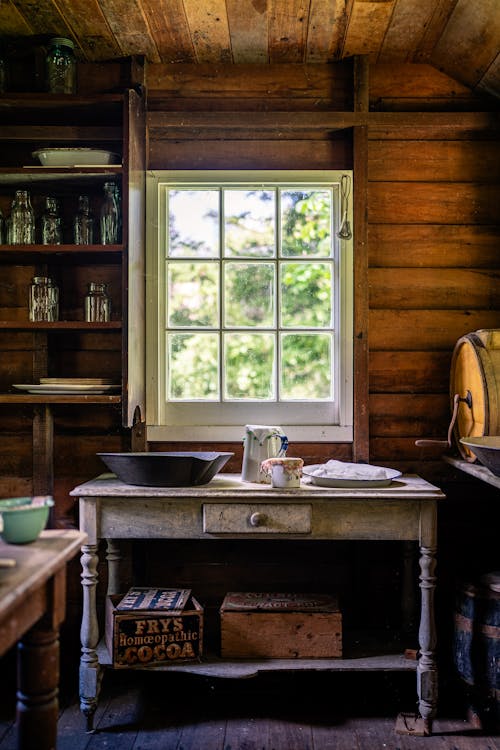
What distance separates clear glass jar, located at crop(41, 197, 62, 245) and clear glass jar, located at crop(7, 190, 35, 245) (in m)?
0.06

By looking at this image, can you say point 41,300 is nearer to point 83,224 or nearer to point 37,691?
point 83,224

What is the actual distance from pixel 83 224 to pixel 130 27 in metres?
0.82

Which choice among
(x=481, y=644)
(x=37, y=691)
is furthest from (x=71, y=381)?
(x=481, y=644)

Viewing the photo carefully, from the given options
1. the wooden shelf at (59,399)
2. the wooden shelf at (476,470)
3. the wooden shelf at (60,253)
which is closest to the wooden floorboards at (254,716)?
the wooden shelf at (476,470)

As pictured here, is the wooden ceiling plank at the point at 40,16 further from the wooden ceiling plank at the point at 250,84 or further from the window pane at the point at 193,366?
the window pane at the point at 193,366

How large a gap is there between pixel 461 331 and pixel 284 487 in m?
1.13

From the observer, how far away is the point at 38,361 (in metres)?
3.09

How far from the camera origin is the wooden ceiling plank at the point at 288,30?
2.72m

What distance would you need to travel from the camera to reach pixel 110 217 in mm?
2963

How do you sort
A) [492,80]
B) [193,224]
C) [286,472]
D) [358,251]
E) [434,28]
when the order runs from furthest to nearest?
1. [193,224]
2. [358,251]
3. [492,80]
4. [434,28]
5. [286,472]

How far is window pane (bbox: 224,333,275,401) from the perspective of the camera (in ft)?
10.3

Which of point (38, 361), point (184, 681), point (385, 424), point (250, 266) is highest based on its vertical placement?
point (250, 266)

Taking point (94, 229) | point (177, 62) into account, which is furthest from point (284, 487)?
point (177, 62)

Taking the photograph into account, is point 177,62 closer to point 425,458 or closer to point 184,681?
point 425,458
